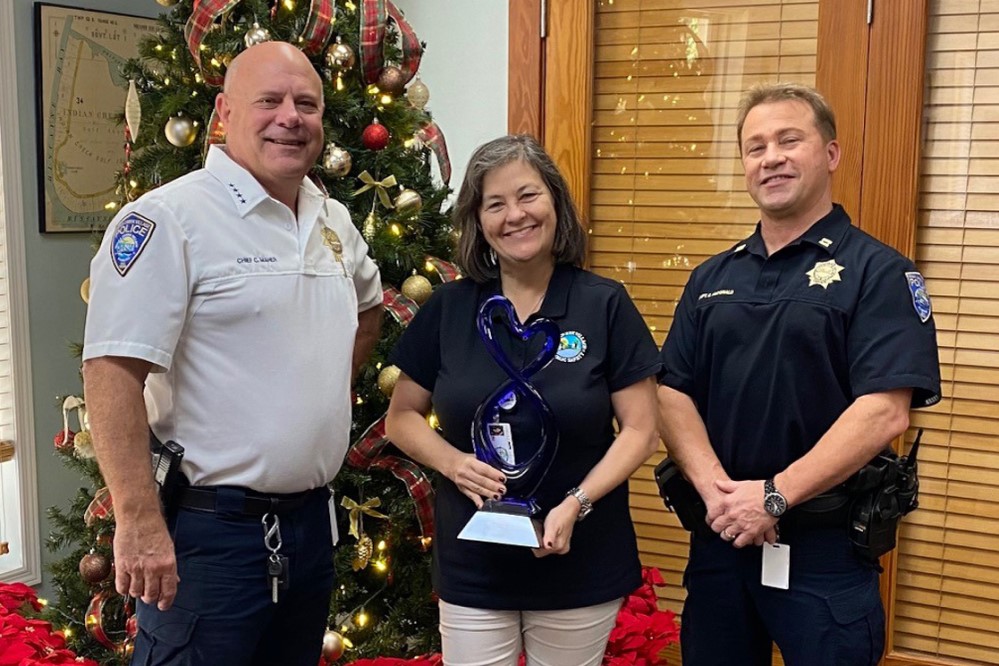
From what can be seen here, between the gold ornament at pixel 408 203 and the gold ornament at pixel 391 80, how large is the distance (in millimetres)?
254

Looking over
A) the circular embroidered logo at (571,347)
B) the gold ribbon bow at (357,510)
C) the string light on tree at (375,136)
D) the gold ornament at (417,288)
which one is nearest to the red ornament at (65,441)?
the gold ribbon bow at (357,510)

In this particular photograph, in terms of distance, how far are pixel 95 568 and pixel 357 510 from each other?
62cm

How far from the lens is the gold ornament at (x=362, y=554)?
235cm

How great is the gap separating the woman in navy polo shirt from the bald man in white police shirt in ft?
0.71

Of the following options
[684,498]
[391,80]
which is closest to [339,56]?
[391,80]

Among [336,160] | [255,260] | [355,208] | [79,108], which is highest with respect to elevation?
[79,108]

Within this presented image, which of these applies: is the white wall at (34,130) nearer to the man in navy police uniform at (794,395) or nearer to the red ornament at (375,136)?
the red ornament at (375,136)

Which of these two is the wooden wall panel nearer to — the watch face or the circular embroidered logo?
the circular embroidered logo

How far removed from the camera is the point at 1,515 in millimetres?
3314

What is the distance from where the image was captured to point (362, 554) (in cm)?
236

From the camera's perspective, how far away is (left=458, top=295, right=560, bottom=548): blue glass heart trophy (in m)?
1.67

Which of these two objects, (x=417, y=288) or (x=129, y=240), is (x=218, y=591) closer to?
(x=129, y=240)

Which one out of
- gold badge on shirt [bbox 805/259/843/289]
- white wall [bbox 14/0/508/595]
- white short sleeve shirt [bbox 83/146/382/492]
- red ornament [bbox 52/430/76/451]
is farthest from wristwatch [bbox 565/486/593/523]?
white wall [bbox 14/0/508/595]

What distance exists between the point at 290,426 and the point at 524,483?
1.32 feet
